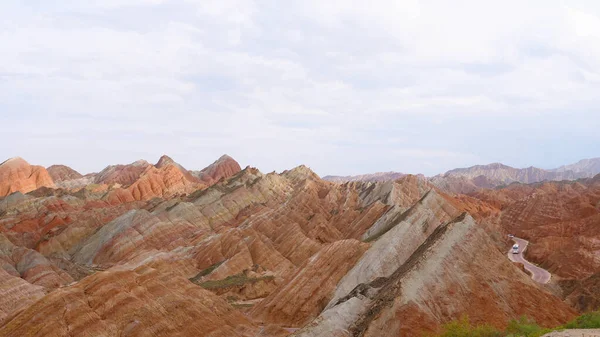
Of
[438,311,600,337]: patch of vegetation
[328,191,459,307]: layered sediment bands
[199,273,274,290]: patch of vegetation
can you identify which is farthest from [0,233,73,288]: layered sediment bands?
[438,311,600,337]: patch of vegetation

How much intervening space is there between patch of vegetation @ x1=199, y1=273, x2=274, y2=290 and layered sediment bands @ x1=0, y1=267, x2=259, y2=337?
25.2 m

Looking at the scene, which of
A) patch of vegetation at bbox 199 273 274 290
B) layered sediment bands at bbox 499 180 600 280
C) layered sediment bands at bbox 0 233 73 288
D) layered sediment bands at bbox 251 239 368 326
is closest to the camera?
layered sediment bands at bbox 251 239 368 326

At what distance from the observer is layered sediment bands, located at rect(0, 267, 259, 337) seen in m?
39.5

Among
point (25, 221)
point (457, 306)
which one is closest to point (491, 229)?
point (457, 306)

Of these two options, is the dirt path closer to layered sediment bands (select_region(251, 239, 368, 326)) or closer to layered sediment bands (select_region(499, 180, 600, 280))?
layered sediment bands (select_region(251, 239, 368, 326))

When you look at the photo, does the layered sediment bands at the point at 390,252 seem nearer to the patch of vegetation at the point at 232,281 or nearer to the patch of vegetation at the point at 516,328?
the patch of vegetation at the point at 516,328

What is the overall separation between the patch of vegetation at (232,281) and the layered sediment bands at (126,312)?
25.2 metres

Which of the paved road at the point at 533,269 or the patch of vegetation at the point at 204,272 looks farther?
the patch of vegetation at the point at 204,272

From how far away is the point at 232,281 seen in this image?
77.1 m

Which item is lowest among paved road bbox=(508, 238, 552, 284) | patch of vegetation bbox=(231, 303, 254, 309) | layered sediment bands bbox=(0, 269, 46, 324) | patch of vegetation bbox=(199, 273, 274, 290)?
paved road bbox=(508, 238, 552, 284)

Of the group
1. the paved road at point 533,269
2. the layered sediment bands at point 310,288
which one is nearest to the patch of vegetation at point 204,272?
the layered sediment bands at point 310,288

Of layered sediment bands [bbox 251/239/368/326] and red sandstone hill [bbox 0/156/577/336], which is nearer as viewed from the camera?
red sandstone hill [bbox 0/156/577/336]

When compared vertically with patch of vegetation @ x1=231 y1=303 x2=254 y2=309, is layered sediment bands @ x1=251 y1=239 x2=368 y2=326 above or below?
above

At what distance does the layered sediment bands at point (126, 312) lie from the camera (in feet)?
130
